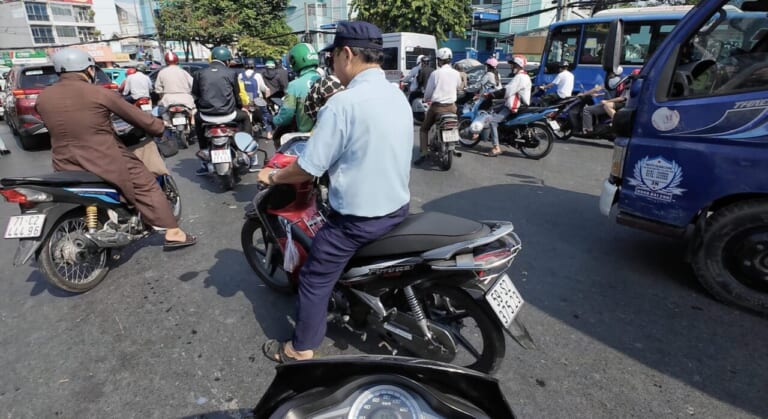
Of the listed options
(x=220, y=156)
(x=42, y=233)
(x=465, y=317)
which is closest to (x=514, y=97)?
(x=220, y=156)

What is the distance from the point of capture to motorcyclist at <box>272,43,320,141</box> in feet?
13.8

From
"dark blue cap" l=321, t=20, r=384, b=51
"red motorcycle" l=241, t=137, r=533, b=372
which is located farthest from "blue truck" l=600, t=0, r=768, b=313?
"dark blue cap" l=321, t=20, r=384, b=51

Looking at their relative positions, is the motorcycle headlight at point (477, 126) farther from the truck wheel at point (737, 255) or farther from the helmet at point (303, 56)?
the truck wheel at point (737, 255)

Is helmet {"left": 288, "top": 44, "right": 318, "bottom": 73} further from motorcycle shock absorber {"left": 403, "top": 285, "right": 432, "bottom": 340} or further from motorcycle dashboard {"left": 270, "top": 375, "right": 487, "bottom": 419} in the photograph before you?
motorcycle dashboard {"left": 270, "top": 375, "right": 487, "bottom": 419}

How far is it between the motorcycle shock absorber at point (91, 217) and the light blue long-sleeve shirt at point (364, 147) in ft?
7.66

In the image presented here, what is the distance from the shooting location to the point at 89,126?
3.19 m

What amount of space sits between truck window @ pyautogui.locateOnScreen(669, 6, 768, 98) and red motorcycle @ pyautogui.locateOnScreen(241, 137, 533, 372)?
2013 millimetres

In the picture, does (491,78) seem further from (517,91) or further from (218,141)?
(218,141)

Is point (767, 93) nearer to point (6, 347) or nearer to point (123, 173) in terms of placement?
point (123, 173)

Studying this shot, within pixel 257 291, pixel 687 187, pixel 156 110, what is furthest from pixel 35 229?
pixel 156 110

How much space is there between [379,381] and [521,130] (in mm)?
7314

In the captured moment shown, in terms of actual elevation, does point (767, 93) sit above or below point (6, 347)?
above

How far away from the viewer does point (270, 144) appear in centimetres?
925

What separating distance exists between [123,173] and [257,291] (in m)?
1.43
